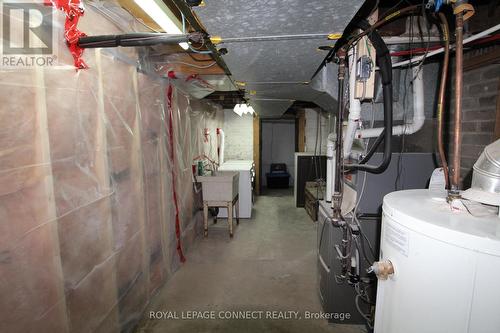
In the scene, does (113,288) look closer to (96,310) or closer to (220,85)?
(96,310)

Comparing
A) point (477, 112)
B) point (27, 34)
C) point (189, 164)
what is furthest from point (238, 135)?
point (27, 34)

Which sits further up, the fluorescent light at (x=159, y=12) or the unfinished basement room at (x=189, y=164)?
the fluorescent light at (x=159, y=12)

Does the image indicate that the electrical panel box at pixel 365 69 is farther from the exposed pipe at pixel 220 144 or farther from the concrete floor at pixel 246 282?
the exposed pipe at pixel 220 144

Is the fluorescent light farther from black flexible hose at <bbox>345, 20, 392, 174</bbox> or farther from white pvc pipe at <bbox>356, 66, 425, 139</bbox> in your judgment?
white pvc pipe at <bbox>356, 66, 425, 139</bbox>

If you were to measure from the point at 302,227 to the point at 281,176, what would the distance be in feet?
9.41

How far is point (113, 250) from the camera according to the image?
162 centimetres

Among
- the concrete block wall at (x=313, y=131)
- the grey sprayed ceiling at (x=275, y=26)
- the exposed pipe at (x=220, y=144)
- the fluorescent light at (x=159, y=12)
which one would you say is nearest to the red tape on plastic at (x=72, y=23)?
the fluorescent light at (x=159, y=12)

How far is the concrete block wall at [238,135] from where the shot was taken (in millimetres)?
5946

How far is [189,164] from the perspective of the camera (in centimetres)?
329

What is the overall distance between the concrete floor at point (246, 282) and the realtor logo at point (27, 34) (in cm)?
196

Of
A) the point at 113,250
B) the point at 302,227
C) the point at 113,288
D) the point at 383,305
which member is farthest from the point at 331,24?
the point at 302,227

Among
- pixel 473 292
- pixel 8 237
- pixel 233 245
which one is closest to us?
pixel 473 292

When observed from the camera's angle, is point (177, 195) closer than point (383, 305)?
No

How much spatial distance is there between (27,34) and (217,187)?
9.03ft
